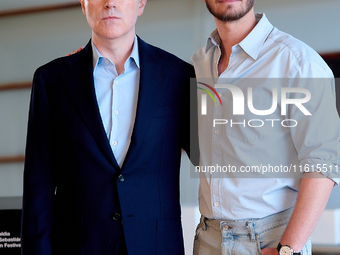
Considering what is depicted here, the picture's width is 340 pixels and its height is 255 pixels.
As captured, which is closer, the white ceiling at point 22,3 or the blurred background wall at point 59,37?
the blurred background wall at point 59,37

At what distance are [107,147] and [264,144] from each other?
20.0 inches

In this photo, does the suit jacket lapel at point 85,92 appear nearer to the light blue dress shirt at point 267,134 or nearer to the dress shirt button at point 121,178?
the dress shirt button at point 121,178

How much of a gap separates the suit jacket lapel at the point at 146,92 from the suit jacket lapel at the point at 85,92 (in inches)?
3.6

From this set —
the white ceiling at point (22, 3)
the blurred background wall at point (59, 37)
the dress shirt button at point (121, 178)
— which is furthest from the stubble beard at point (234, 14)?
the white ceiling at point (22, 3)

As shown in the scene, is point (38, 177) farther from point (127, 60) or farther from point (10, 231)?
point (10, 231)

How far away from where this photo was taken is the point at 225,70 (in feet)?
4.89

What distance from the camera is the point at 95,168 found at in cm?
146

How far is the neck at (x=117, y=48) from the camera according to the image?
1546mm

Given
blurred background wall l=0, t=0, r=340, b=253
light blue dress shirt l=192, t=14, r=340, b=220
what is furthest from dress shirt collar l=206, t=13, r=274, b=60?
blurred background wall l=0, t=0, r=340, b=253

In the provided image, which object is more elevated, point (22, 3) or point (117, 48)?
point (22, 3)

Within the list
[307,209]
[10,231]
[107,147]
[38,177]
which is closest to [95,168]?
[107,147]

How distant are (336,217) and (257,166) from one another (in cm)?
151

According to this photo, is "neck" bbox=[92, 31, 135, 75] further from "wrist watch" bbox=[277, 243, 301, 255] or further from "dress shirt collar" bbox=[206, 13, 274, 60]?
"wrist watch" bbox=[277, 243, 301, 255]

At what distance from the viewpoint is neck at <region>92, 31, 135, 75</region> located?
1546 mm
